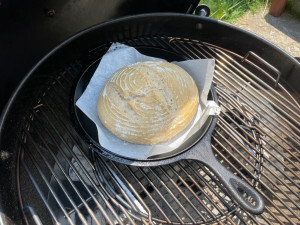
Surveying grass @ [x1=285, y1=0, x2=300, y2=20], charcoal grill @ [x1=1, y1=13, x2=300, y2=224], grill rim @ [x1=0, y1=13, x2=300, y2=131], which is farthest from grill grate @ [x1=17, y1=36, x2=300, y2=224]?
grass @ [x1=285, y1=0, x2=300, y2=20]

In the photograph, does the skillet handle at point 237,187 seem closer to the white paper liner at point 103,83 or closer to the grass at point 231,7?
the white paper liner at point 103,83

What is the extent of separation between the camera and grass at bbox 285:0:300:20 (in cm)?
272

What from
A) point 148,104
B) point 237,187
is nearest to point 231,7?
point 148,104

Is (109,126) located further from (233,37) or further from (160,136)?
(233,37)

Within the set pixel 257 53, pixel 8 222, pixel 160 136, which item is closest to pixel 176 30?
pixel 257 53

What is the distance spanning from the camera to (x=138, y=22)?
133cm

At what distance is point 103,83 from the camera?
122 centimetres

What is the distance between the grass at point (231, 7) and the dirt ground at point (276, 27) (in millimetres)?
59

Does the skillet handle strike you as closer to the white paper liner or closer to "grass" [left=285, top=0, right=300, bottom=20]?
the white paper liner

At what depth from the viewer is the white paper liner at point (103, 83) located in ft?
3.47

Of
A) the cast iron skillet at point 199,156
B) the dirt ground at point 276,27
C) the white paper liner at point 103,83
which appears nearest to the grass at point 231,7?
the dirt ground at point 276,27

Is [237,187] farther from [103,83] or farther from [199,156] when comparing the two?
[103,83]

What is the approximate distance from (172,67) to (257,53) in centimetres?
50

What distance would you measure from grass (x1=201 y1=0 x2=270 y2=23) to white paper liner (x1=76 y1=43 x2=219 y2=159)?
153 cm
